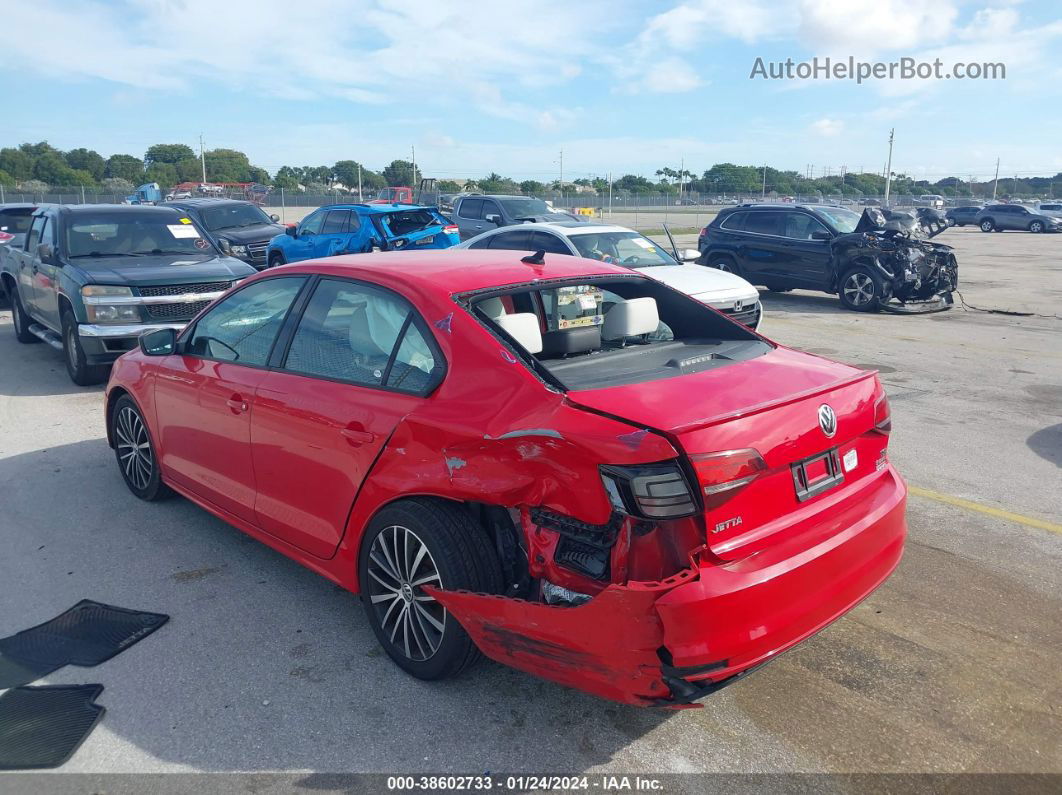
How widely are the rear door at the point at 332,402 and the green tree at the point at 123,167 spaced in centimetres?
8167

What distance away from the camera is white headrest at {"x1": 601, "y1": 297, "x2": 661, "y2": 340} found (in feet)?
13.9

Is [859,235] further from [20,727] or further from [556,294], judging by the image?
[20,727]

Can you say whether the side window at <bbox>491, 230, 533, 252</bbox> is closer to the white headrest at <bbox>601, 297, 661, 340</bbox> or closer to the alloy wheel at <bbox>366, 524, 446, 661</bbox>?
the white headrest at <bbox>601, 297, 661, 340</bbox>

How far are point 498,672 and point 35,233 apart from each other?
978 centimetres

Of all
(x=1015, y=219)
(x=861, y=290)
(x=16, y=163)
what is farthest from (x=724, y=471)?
(x=16, y=163)

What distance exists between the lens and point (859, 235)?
48.2 feet

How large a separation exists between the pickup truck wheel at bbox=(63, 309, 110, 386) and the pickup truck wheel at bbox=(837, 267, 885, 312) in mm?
11814

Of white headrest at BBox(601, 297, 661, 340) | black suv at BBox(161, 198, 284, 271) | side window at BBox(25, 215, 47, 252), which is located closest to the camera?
white headrest at BBox(601, 297, 661, 340)

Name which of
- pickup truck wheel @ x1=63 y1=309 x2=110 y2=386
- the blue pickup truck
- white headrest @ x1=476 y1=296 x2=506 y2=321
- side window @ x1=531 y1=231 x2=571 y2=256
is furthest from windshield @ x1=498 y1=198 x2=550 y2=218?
white headrest @ x1=476 y1=296 x2=506 y2=321

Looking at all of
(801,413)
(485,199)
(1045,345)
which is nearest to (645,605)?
(801,413)

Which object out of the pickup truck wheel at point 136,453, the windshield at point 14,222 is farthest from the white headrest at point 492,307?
the windshield at point 14,222

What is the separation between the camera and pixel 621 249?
11555mm

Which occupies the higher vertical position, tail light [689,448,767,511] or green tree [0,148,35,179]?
green tree [0,148,35,179]

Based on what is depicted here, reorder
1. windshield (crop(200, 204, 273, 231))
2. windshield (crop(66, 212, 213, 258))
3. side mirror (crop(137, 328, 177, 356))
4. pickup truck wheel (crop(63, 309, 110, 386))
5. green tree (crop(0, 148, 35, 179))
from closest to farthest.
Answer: side mirror (crop(137, 328, 177, 356))
pickup truck wheel (crop(63, 309, 110, 386))
windshield (crop(66, 212, 213, 258))
windshield (crop(200, 204, 273, 231))
green tree (crop(0, 148, 35, 179))
